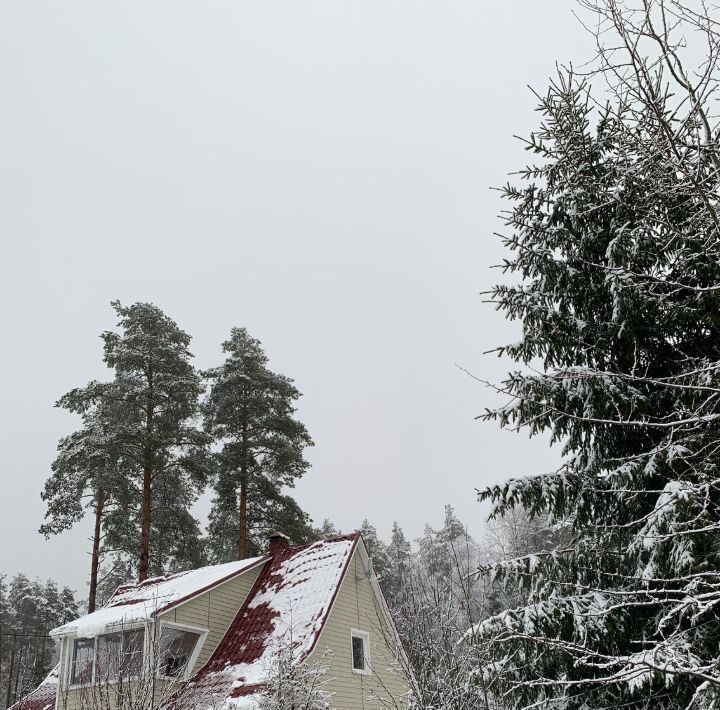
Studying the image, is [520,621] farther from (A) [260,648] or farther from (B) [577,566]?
(A) [260,648]

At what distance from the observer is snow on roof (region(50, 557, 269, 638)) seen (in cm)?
1516

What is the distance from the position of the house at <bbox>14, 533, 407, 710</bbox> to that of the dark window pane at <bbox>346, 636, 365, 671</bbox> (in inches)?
1.0

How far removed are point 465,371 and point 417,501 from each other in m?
4.99

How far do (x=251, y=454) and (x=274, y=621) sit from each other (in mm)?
11023

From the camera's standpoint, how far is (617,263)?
791 centimetres

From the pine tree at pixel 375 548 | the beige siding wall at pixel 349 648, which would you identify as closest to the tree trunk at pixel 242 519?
the beige siding wall at pixel 349 648

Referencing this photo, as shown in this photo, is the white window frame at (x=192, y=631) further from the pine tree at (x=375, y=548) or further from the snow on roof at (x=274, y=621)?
the pine tree at (x=375, y=548)

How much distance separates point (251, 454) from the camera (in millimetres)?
26688

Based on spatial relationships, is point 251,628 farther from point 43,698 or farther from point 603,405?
point 603,405

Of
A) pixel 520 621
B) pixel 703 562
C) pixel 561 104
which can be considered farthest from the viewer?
pixel 561 104

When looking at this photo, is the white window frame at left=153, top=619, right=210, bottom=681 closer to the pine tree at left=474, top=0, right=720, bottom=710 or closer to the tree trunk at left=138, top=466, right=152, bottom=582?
the tree trunk at left=138, top=466, right=152, bottom=582

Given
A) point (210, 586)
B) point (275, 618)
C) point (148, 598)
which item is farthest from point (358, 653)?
point (148, 598)

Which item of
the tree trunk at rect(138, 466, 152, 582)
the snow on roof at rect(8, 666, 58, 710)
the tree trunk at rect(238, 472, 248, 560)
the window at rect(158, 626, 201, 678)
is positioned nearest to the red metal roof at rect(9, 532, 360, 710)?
the window at rect(158, 626, 201, 678)

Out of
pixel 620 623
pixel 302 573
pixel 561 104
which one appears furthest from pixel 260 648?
pixel 561 104
